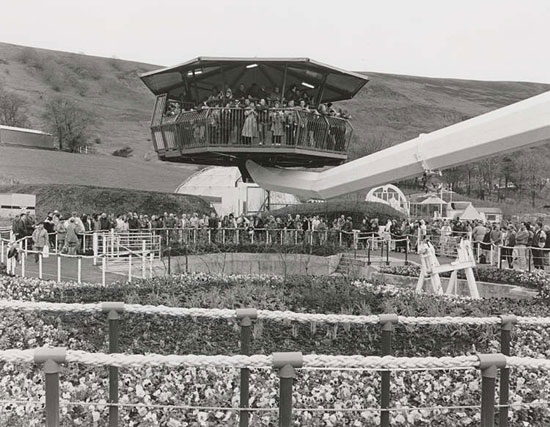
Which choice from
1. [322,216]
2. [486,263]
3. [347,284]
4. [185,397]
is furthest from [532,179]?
[185,397]

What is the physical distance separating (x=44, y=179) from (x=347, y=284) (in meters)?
48.3

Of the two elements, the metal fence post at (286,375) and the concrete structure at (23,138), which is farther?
the concrete structure at (23,138)

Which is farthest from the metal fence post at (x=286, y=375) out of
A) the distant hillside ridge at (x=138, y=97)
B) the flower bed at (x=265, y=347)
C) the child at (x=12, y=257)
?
the distant hillside ridge at (x=138, y=97)

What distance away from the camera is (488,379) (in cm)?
404

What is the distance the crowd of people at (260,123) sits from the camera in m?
22.8

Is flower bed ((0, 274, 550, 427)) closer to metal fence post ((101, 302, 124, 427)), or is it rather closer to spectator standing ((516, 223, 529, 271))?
metal fence post ((101, 302, 124, 427))

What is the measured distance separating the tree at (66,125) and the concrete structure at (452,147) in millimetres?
68791

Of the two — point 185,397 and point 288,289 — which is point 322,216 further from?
point 185,397

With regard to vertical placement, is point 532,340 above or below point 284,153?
below

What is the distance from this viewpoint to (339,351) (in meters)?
8.35

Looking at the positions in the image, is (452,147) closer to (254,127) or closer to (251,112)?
(254,127)

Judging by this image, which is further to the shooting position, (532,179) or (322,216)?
(532,179)

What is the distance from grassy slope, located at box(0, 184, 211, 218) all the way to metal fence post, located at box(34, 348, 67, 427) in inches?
1541

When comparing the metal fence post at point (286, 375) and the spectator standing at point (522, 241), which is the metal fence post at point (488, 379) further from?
the spectator standing at point (522, 241)
